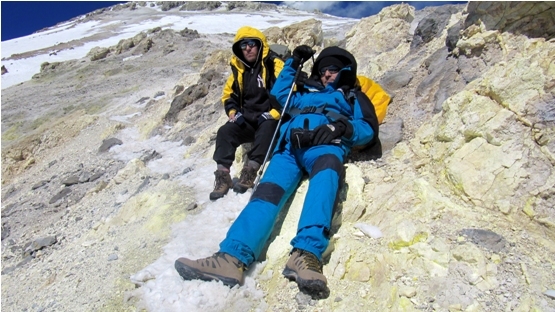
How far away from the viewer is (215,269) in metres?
3.31

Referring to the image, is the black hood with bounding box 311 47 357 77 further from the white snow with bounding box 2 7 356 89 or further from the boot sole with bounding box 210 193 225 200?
the white snow with bounding box 2 7 356 89

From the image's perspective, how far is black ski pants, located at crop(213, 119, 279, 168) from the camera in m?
5.12

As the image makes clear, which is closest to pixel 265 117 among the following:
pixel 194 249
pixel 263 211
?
pixel 263 211

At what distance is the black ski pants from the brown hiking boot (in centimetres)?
204

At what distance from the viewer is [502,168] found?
3.50m

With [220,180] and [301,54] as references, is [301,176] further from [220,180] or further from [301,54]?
[301,54]

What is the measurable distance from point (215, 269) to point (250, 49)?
3.41 m

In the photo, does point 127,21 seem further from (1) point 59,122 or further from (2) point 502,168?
(2) point 502,168

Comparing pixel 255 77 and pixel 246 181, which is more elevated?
pixel 255 77

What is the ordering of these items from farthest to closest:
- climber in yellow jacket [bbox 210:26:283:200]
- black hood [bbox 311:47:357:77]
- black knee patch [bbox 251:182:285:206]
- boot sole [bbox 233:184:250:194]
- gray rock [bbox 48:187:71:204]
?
1. gray rock [bbox 48:187:71:204]
2. climber in yellow jacket [bbox 210:26:283:200]
3. black hood [bbox 311:47:357:77]
4. boot sole [bbox 233:184:250:194]
5. black knee patch [bbox 251:182:285:206]

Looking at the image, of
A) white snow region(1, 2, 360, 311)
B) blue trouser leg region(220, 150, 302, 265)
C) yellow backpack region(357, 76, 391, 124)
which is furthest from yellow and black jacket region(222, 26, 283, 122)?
blue trouser leg region(220, 150, 302, 265)

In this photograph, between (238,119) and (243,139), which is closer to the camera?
(238,119)

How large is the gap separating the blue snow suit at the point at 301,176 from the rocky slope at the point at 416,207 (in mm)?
271

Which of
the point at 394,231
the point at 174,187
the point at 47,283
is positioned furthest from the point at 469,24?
the point at 47,283
